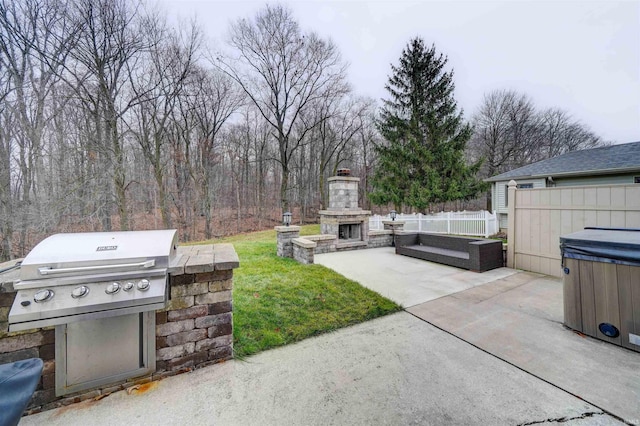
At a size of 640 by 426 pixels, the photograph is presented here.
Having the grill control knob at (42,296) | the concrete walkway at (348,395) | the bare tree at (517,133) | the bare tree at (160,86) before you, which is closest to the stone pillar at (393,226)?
the concrete walkway at (348,395)

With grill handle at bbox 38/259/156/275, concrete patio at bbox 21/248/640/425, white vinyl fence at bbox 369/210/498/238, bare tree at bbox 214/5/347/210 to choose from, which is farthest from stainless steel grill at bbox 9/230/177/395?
bare tree at bbox 214/5/347/210

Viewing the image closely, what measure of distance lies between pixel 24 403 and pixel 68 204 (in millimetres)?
9209

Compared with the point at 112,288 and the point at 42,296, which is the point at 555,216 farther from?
the point at 42,296

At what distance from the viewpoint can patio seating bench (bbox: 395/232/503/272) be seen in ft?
16.0

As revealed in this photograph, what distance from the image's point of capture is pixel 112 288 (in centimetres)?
160

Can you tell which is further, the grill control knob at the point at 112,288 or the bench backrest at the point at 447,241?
the bench backrest at the point at 447,241

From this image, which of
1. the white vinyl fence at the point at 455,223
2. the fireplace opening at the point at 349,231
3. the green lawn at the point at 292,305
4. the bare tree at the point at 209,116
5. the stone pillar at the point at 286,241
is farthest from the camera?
the bare tree at the point at 209,116

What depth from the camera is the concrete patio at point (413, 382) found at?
162 cm

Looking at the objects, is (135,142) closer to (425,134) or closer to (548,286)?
(425,134)

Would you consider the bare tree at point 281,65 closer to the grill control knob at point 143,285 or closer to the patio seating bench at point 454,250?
the patio seating bench at point 454,250

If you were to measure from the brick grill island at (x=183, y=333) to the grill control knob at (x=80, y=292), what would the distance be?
455mm

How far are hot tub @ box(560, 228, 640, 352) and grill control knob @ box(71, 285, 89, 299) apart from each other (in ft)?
13.9

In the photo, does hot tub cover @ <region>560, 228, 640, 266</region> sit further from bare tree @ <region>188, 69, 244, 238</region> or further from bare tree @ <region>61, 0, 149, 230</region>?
bare tree @ <region>188, 69, 244, 238</region>

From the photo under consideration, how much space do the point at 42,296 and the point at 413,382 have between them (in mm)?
2550
